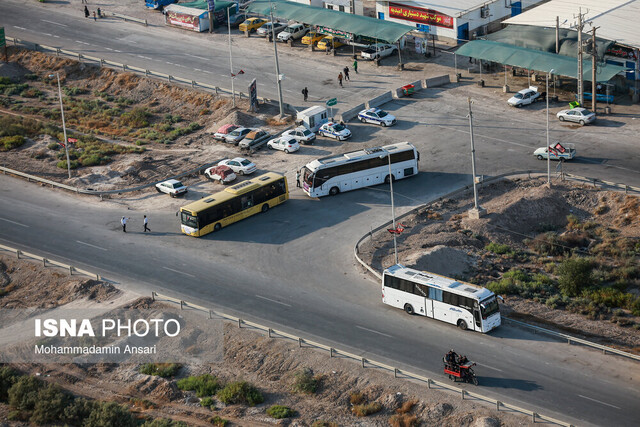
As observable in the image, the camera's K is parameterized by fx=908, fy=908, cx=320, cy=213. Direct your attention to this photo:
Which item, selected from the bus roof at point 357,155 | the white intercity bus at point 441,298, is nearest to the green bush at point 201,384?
the white intercity bus at point 441,298

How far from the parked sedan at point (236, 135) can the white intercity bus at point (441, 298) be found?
2857cm

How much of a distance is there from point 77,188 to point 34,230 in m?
7.06

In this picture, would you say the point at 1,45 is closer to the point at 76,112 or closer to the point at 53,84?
the point at 53,84

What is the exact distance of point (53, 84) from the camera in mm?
96875

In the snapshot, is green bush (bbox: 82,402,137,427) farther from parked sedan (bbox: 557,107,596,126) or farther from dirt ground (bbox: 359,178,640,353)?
parked sedan (bbox: 557,107,596,126)

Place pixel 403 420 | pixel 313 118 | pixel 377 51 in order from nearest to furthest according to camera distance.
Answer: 1. pixel 403 420
2. pixel 313 118
3. pixel 377 51

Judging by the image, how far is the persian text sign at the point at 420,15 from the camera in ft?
313

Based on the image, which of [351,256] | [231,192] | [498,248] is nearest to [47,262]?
[231,192]

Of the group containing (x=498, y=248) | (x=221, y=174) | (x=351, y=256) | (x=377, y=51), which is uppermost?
(x=377, y=51)

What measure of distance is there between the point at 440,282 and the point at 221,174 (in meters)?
25.8

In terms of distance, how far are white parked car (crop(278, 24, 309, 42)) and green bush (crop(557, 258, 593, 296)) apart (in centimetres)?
5232

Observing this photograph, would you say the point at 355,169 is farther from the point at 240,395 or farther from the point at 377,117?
the point at 240,395

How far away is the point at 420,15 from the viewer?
9669cm

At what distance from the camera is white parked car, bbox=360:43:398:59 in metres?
94.1
